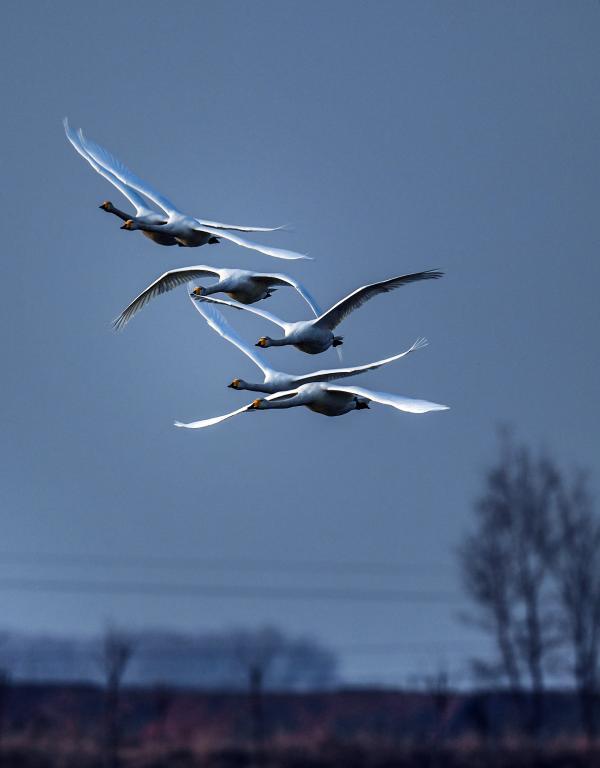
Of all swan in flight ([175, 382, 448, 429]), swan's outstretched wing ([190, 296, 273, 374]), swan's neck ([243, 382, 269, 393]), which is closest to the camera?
swan in flight ([175, 382, 448, 429])

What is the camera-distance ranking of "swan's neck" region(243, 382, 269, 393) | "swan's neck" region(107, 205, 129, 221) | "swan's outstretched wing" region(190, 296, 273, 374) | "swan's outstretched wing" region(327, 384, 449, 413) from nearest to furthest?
"swan's outstretched wing" region(327, 384, 449, 413), "swan's neck" region(243, 382, 269, 393), "swan's outstretched wing" region(190, 296, 273, 374), "swan's neck" region(107, 205, 129, 221)

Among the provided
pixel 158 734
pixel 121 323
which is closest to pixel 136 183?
pixel 121 323

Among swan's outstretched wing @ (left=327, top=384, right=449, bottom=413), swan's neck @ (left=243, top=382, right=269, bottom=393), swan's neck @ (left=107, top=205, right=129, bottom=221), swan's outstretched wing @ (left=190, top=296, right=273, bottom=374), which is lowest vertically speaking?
swan's outstretched wing @ (left=327, top=384, right=449, bottom=413)

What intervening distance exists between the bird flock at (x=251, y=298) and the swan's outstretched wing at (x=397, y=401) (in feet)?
0.03

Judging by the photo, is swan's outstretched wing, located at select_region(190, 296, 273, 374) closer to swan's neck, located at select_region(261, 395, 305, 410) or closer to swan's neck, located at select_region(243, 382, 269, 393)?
swan's neck, located at select_region(243, 382, 269, 393)

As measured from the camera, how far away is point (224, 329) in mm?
28828

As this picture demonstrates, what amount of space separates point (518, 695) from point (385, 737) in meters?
4.94

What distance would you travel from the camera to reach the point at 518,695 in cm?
6109

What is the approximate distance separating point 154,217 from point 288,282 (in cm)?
237

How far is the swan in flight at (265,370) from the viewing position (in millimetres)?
25578

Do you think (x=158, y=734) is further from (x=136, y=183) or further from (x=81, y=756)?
(x=136, y=183)

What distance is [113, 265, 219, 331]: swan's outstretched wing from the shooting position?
96.0 feet

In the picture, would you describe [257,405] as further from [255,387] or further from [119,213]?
[119,213]

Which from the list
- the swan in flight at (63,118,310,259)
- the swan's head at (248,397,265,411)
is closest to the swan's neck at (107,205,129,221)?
the swan in flight at (63,118,310,259)
